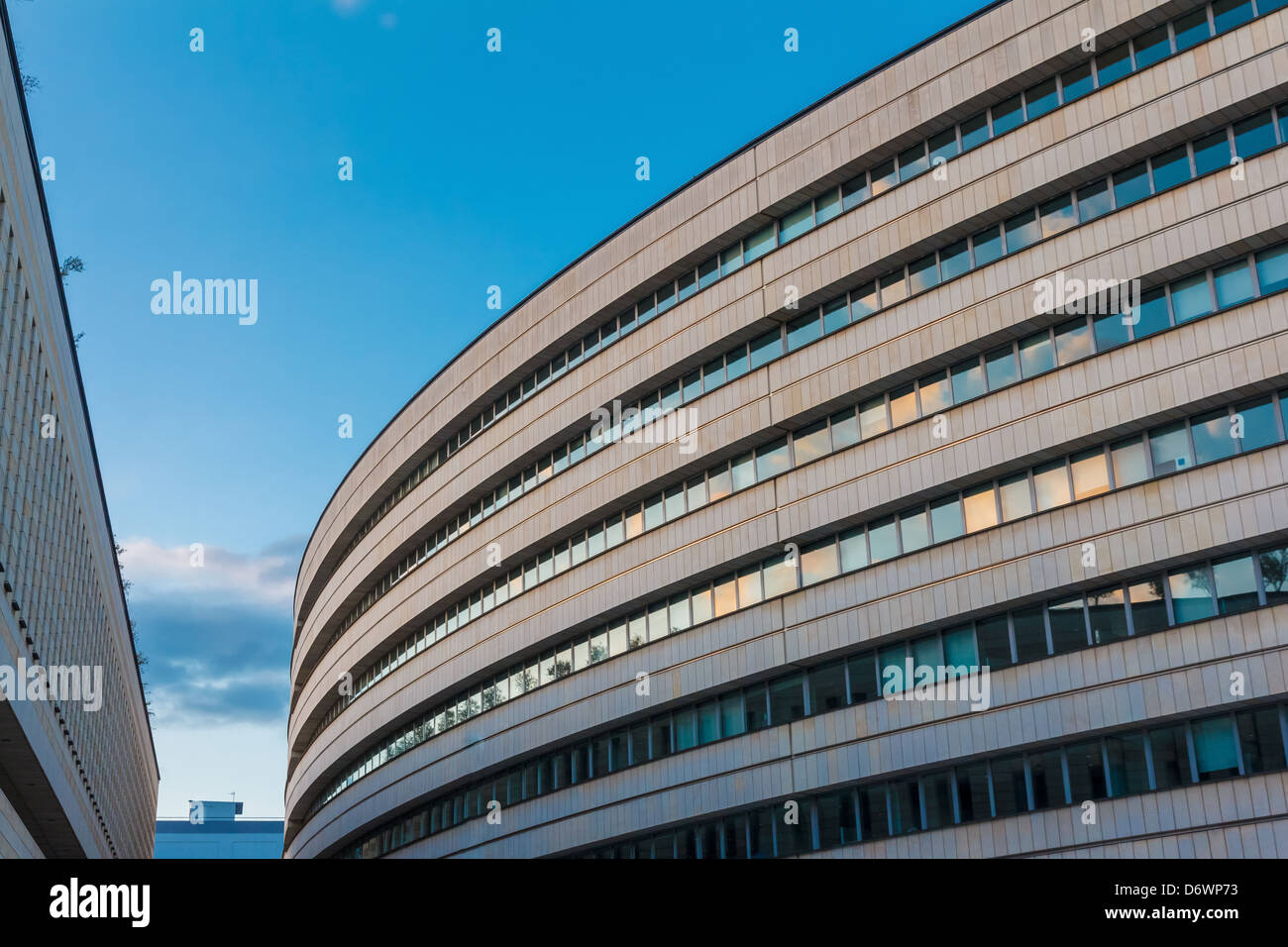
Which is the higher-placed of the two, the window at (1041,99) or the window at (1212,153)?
the window at (1041,99)

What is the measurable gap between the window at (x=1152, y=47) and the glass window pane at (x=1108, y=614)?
1309cm

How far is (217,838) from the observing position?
162000 mm

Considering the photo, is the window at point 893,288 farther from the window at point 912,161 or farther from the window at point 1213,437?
the window at point 1213,437

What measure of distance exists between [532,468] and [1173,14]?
88.7 ft

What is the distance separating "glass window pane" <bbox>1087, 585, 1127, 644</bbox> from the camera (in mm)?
30266

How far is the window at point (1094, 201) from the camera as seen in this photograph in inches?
1273

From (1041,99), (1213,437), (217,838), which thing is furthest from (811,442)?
(217,838)

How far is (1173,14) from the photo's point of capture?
3161 centimetres

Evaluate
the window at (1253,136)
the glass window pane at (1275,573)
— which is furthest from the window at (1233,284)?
the glass window pane at (1275,573)

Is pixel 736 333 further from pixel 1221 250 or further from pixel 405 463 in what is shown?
pixel 405 463

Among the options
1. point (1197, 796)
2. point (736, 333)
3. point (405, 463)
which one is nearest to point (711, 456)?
point (736, 333)

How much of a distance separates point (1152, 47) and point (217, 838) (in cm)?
15633

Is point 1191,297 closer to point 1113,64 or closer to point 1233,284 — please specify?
point 1233,284

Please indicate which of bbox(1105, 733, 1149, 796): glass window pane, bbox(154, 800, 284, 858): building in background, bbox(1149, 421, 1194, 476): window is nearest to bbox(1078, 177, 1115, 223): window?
bbox(1149, 421, 1194, 476): window
